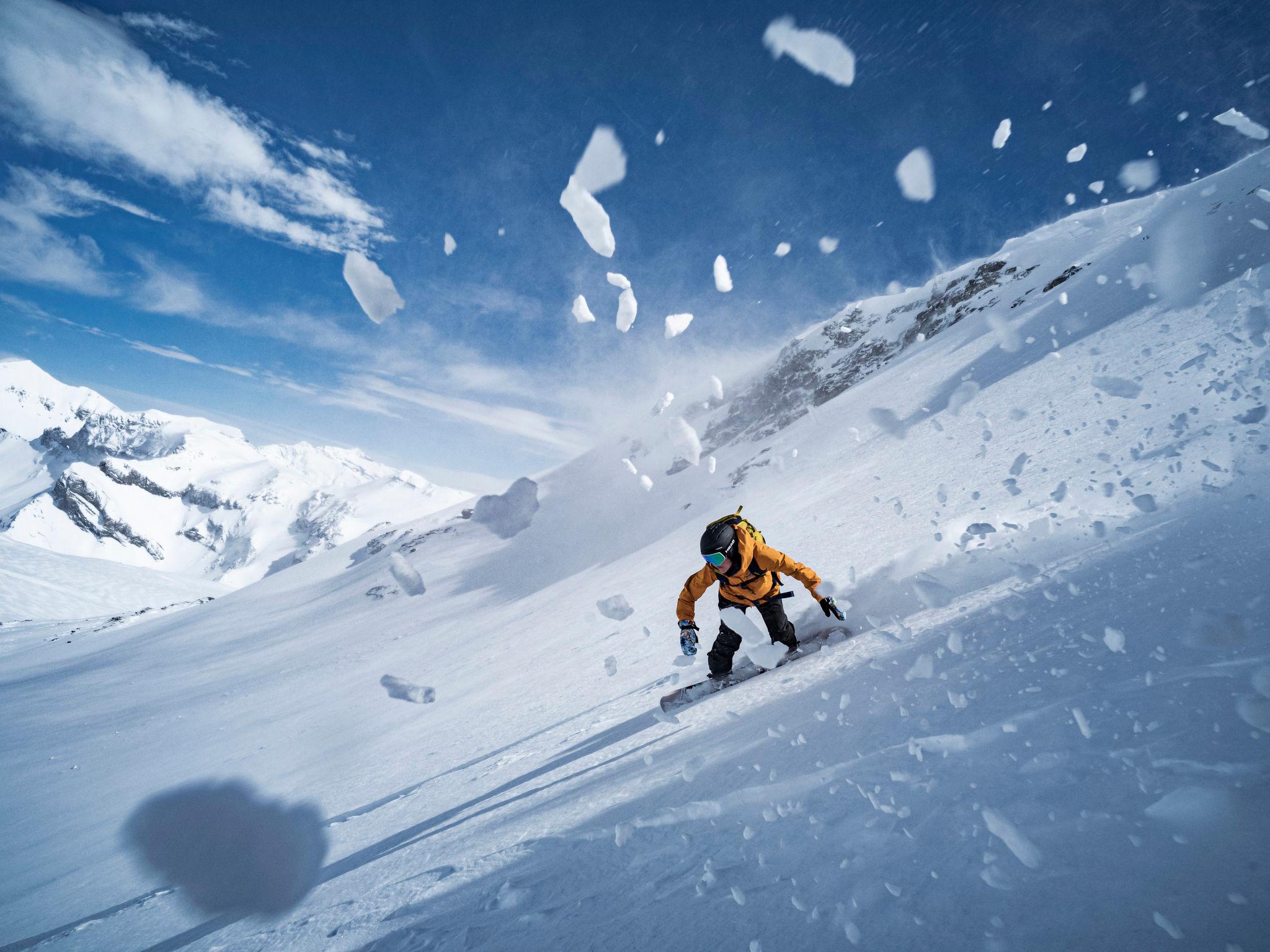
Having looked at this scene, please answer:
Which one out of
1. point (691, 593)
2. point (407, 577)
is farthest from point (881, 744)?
point (407, 577)

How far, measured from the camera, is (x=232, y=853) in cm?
482

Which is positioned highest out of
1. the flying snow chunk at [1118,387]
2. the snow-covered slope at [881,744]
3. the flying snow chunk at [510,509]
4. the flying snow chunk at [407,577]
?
the flying snow chunk at [510,509]

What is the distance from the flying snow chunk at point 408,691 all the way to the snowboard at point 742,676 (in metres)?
6.32

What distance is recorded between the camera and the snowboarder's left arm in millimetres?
4895

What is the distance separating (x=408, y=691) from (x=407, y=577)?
83.9ft

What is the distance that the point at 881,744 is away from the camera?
2619 millimetres

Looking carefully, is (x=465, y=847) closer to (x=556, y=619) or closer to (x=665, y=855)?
(x=665, y=855)

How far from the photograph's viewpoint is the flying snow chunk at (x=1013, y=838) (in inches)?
67.2

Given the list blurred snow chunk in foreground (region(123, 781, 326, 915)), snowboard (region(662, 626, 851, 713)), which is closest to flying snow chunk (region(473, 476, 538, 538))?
blurred snow chunk in foreground (region(123, 781, 326, 915))

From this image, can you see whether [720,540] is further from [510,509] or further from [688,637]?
[510,509]

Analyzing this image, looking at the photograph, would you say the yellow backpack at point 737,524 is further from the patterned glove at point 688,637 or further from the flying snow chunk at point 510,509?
the flying snow chunk at point 510,509

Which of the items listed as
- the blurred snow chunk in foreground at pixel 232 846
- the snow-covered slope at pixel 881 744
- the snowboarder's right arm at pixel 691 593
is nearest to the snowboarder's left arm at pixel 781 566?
the snowboarder's right arm at pixel 691 593

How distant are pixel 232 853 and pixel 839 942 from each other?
227 inches

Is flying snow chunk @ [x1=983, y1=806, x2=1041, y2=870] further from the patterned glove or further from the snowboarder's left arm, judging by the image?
the patterned glove
